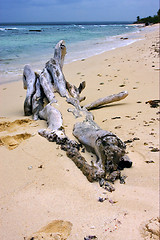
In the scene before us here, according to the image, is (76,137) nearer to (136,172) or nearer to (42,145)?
(42,145)

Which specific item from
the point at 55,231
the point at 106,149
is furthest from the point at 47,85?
the point at 55,231

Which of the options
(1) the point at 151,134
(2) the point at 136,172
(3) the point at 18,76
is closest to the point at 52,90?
(1) the point at 151,134

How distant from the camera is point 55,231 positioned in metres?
1.95

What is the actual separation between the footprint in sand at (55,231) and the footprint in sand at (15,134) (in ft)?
4.78

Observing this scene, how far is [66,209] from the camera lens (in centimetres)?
220

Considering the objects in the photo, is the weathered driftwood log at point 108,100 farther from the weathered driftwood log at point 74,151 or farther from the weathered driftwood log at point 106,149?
the weathered driftwood log at point 106,149

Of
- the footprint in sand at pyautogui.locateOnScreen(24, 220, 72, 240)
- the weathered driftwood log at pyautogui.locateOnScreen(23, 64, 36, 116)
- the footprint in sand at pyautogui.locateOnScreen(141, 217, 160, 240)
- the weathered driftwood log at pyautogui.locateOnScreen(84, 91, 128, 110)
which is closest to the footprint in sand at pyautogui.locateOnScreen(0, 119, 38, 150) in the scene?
the weathered driftwood log at pyautogui.locateOnScreen(23, 64, 36, 116)

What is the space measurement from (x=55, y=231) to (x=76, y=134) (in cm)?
164

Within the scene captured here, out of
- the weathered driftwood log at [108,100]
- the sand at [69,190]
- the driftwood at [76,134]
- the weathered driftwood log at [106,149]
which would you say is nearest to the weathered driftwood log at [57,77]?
the driftwood at [76,134]

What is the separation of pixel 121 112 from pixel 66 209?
10.8ft

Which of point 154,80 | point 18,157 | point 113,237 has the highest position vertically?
point 154,80

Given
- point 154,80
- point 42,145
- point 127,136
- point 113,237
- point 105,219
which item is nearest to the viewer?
point 113,237

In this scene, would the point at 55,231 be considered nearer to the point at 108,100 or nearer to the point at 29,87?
the point at 29,87

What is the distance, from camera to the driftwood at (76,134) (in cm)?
271
